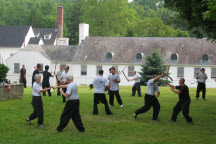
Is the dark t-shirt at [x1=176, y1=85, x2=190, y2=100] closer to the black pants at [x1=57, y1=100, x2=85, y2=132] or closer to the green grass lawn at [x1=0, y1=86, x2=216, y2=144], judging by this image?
the green grass lawn at [x1=0, y1=86, x2=216, y2=144]

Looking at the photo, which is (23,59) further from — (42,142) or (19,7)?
(19,7)

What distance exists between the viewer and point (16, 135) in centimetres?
1257

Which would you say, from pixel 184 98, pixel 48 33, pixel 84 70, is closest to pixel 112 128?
pixel 184 98

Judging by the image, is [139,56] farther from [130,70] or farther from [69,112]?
[69,112]

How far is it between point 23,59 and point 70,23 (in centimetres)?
4534

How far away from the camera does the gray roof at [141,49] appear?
2178 inches

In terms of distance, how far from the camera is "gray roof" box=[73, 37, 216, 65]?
55.3 metres

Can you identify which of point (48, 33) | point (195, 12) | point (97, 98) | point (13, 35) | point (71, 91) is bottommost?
point (97, 98)

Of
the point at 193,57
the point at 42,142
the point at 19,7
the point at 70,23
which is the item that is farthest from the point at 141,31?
the point at 42,142

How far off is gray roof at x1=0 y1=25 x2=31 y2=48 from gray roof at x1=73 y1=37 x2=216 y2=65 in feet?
60.0

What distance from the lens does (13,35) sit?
73500 mm

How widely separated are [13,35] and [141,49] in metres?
27.2

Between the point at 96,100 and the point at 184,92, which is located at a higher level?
the point at 184,92

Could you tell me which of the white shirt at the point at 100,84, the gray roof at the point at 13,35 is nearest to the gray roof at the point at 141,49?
the gray roof at the point at 13,35
